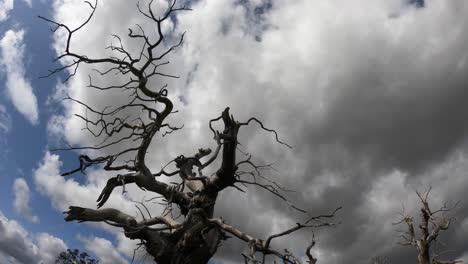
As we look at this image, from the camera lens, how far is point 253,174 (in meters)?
8.09

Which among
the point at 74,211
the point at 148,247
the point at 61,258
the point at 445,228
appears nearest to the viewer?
the point at 74,211

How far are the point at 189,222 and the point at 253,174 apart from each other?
70.6 inches

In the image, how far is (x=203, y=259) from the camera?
7.12 metres

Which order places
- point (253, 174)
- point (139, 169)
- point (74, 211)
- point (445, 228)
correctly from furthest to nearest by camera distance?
point (445, 228) → point (253, 174) → point (139, 169) → point (74, 211)

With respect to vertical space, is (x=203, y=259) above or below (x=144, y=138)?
below

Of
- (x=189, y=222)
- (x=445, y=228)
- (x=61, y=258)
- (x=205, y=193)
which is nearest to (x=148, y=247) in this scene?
(x=189, y=222)

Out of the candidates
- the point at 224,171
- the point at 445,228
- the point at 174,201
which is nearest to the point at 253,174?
the point at 224,171

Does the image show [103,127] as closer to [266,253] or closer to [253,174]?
[253,174]

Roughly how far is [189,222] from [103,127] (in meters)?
2.59

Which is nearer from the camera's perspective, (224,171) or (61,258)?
(224,171)

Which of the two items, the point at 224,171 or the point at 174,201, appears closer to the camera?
the point at 224,171

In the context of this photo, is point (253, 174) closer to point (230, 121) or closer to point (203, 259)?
point (230, 121)

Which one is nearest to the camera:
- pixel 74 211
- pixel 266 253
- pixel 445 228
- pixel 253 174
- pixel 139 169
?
pixel 266 253

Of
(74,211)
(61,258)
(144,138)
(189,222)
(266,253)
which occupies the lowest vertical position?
(266,253)
